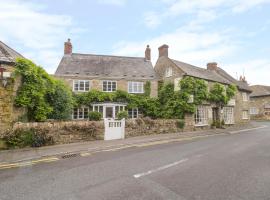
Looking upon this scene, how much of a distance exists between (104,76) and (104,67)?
→ 2171mm

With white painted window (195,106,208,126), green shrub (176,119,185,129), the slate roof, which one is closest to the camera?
green shrub (176,119,185,129)

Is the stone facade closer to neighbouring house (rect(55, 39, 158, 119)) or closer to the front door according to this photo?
neighbouring house (rect(55, 39, 158, 119))

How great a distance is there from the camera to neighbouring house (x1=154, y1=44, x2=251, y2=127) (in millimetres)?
23094

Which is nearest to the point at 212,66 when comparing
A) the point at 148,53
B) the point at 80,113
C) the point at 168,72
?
the point at 168,72

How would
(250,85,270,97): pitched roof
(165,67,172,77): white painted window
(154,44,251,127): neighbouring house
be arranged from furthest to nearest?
(250,85,270,97): pitched roof < (165,67,172,77): white painted window < (154,44,251,127): neighbouring house

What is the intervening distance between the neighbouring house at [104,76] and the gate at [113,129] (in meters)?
8.27

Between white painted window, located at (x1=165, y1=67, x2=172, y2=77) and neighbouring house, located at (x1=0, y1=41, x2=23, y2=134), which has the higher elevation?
white painted window, located at (x1=165, y1=67, x2=172, y2=77)

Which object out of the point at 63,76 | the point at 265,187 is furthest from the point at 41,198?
the point at 63,76

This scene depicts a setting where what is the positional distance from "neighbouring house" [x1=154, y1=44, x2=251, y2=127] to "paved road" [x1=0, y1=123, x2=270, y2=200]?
15.2 metres

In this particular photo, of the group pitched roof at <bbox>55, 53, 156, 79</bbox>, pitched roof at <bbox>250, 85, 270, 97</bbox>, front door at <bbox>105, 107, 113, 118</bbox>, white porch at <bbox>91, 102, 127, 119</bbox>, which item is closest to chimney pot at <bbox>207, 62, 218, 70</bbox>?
pitched roof at <bbox>55, 53, 156, 79</bbox>

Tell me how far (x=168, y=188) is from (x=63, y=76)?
20.6 meters

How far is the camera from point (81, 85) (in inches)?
910

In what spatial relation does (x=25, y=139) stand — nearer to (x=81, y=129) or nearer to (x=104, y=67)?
(x=81, y=129)

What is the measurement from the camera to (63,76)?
2259cm
